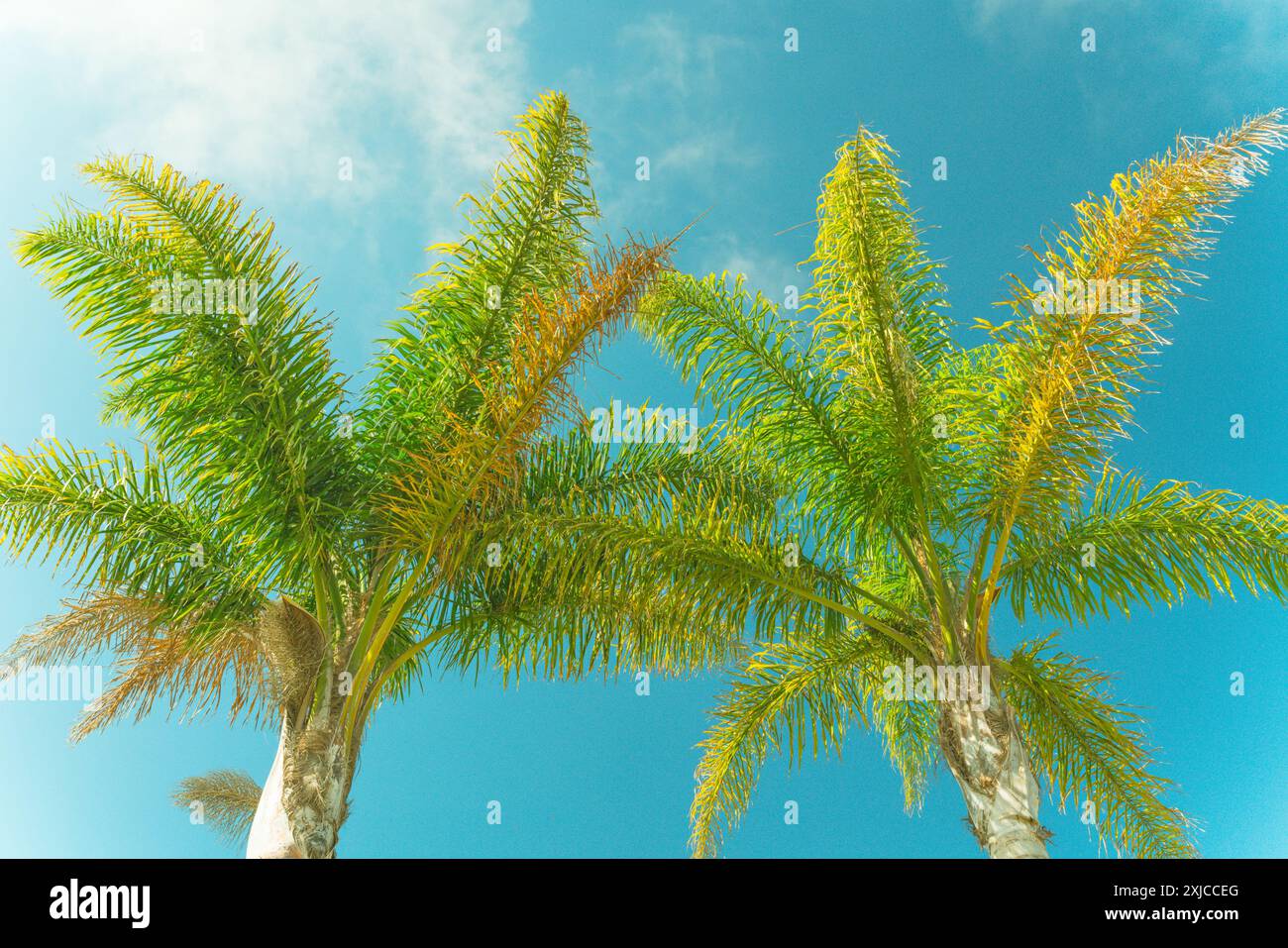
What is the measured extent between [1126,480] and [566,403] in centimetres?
548

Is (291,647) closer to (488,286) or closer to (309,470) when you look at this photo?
(309,470)

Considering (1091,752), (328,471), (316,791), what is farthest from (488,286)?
(1091,752)

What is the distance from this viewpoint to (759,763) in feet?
31.2

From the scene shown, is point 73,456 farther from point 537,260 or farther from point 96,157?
point 537,260

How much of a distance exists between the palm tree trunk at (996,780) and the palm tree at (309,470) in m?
2.75

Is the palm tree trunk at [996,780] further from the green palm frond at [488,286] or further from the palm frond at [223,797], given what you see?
the palm frond at [223,797]

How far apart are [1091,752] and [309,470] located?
7902mm

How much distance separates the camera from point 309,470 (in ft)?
26.8

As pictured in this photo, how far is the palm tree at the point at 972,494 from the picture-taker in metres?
7.80
